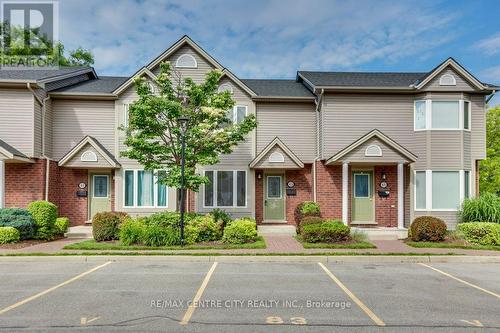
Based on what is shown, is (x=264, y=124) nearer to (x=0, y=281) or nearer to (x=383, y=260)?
(x=383, y=260)

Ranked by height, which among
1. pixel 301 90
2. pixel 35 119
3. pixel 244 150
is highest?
pixel 301 90

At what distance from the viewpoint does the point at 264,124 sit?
1773 cm

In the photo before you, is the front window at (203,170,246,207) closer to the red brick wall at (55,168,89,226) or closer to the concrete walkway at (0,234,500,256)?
the concrete walkway at (0,234,500,256)

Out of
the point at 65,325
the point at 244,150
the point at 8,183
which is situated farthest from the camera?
the point at 244,150

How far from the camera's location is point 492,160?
90.9 feet

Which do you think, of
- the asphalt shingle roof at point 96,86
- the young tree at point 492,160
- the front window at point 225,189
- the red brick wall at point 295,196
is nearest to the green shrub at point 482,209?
the red brick wall at point 295,196

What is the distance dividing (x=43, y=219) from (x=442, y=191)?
16669 millimetres

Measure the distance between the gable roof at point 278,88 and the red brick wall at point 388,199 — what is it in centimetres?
496

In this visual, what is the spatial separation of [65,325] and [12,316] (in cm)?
117

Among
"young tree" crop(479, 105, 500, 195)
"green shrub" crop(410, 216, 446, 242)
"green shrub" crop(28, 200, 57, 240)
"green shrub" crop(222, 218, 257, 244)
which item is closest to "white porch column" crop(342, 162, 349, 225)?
"green shrub" crop(410, 216, 446, 242)

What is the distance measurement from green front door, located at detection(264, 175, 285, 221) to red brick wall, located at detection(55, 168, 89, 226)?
339 inches

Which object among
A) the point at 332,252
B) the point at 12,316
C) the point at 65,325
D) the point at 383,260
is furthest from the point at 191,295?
the point at 383,260

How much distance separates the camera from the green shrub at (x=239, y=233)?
13.0 meters

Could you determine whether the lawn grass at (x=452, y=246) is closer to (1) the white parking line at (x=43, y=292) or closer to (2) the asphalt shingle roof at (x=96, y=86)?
(1) the white parking line at (x=43, y=292)
